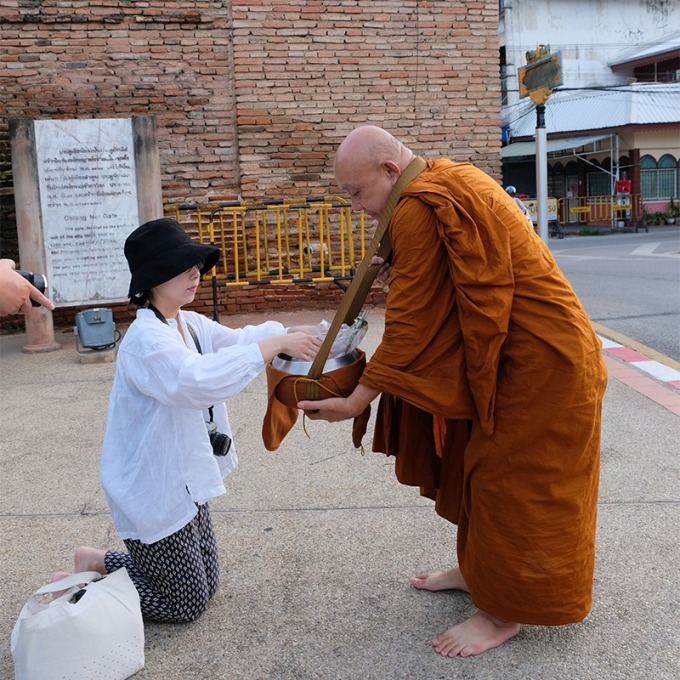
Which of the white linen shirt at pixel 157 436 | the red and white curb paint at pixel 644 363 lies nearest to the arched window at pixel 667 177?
the red and white curb paint at pixel 644 363

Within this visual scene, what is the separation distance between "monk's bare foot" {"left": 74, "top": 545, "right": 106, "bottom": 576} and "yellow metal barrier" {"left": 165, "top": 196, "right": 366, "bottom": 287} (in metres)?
6.45

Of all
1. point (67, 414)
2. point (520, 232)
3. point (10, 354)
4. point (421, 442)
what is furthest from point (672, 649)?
point (10, 354)

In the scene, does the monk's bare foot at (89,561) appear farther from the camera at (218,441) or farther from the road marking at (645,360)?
the road marking at (645,360)

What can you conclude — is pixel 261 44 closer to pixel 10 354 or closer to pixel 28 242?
pixel 28 242

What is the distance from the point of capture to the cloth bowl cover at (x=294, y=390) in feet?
8.91

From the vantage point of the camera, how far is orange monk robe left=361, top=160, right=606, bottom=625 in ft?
8.08

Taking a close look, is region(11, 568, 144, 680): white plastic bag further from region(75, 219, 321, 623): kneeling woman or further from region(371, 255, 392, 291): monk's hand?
region(371, 255, 392, 291): monk's hand

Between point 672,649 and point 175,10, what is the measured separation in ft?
29.7

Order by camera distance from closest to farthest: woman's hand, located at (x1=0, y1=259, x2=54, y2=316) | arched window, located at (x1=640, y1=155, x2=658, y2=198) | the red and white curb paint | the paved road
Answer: woman's hand, located at (x1=0, y1=259, x2=54, y2=316), the red and white curb paint, the paved road, arched window, located at (x1=640, y1=155, x2=658, y2=198)

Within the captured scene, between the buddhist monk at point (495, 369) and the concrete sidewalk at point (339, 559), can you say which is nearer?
the buddhist monk at point (495, 369)

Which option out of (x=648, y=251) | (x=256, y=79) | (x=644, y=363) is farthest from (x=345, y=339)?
(x=648, y=251)

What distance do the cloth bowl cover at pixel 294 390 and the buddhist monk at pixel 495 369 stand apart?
0.04 m

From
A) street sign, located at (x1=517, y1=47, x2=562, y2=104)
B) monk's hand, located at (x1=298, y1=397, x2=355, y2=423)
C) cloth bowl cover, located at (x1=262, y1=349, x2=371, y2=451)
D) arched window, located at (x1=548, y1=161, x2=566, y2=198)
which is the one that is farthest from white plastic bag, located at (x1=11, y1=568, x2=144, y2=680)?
arched window, located at (x1=548, y1=161, x2=566, y2=198)

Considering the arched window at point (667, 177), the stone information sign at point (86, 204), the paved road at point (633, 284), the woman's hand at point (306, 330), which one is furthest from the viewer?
the arched window at point (667, 177)
